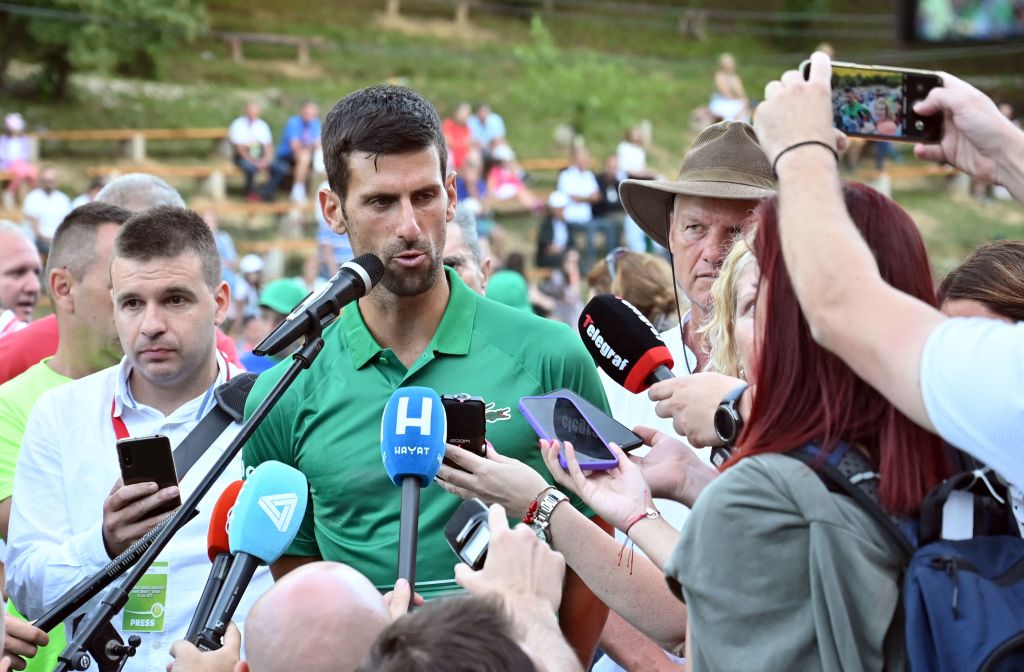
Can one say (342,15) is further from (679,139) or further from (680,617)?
(680,617)

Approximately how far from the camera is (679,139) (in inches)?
1352

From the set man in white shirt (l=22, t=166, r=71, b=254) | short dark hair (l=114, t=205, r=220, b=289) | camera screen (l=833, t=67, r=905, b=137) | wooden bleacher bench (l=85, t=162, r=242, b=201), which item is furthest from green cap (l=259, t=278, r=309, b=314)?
wooden bleacher bench (l=85, t=162, r=242, b=201)

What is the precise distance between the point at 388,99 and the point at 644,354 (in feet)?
3.65

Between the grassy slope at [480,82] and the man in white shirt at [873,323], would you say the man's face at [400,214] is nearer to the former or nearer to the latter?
the man in white shirt at [873,323]

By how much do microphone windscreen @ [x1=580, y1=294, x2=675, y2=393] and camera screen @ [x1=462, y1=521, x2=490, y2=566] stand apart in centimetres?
66

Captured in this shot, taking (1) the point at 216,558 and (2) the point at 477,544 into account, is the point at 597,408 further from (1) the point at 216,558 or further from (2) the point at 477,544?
(1) the point at 216,558

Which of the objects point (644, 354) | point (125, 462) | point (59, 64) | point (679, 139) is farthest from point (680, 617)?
point (679, 139)

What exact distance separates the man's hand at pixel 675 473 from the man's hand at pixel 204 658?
39.4 inches

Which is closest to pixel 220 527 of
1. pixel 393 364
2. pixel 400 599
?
pixel 400 599

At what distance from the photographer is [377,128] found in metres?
3.62

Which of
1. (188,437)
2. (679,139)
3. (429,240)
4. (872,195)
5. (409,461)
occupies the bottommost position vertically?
(679,139)

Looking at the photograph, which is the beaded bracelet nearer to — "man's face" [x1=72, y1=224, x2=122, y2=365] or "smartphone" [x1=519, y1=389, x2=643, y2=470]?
"smartphone" [x1=519, y1=389, x2=643, y2=470]

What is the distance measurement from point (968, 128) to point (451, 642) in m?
1.49

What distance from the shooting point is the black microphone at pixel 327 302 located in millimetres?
2965
